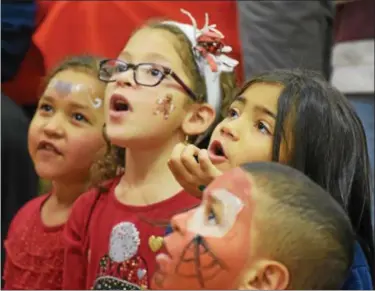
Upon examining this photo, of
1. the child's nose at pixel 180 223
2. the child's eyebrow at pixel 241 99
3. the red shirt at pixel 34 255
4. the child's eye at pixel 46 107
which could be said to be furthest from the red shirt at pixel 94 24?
the child's nose at pixel 180 223

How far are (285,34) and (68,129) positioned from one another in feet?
1.75

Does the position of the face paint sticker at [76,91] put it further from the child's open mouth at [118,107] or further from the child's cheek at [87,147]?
the child's open mouth at [118,107]

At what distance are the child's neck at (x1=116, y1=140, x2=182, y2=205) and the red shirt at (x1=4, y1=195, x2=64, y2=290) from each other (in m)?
0.25

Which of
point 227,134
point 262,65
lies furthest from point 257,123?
point 262,65

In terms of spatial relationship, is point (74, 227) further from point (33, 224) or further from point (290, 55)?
point (290, 55)

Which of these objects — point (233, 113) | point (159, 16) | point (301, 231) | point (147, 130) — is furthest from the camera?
point (159, 16)

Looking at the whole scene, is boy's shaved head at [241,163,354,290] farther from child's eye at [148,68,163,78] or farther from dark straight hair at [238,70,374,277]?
child's eye at [148,68,163,78]

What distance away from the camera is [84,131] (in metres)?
1.59

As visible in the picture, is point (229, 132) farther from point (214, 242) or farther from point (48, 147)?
point (48, 147)

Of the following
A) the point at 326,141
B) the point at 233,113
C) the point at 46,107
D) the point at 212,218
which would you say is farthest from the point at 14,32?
the point at 212,218

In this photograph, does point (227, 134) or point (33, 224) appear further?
point (33, 224)

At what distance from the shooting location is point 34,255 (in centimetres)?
161

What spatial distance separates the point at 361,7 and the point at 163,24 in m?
0.50

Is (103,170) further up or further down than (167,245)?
further down
